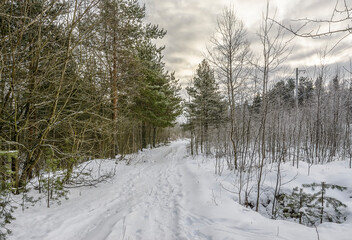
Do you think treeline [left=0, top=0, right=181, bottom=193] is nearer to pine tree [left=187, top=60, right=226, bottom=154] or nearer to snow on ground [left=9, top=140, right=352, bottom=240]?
snow on ground [left=9, top=140, right=352, bottom=240]

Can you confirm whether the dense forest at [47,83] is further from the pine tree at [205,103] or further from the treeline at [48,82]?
the pine tree at [205,103]

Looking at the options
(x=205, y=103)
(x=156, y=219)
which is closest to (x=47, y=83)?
(x=156, y=219)

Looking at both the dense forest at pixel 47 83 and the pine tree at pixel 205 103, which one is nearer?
the dense forest at pixel 47 83

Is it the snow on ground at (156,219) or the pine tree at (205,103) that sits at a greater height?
the pine tree at (205,103)

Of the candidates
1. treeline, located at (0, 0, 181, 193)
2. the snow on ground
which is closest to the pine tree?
treeline, located at (0, 0, 181, 193)

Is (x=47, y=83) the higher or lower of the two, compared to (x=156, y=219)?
higher

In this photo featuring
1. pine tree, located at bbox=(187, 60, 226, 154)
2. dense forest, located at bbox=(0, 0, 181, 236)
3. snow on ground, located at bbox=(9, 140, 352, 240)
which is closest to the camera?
snow on ground, located at bbox=(9, 140, 352, 240)

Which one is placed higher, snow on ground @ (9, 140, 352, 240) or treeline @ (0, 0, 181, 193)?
treeline @ (0, 0, 181, 193)

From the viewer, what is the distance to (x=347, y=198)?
13.2 feet

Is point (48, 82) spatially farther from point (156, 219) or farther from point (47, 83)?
point (156, 219)

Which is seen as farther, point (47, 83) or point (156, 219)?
point (47, 83)

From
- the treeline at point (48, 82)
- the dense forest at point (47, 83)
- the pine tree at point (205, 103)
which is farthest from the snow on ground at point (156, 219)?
the pine tree at point (205, 103)

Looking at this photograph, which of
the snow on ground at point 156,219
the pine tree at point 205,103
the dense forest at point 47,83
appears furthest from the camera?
the pine tree at point 205,103

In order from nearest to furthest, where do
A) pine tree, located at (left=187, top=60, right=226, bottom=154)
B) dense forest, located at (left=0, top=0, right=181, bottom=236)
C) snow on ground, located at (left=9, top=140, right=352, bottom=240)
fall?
1. snow on ground, located at (left=9, top=140, right=352, bottom=240)
2. dense forest, located at (left=0, top=0, right=181, bottom=236)
3. pine tree, located at (left=187, top=60, right=226, bottom=154)
